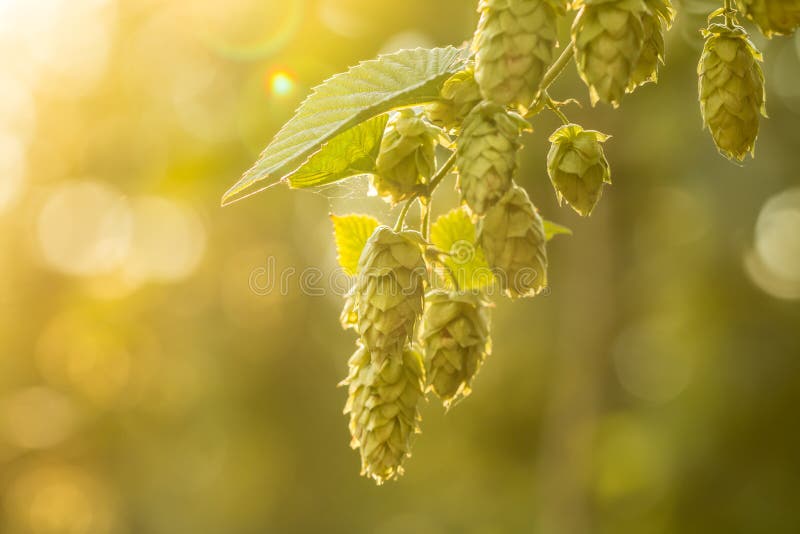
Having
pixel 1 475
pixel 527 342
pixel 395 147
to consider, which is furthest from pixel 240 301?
pixel 395 147

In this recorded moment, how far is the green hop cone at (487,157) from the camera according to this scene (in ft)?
3.64

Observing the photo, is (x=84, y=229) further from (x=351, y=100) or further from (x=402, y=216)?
(x=351, y=100)

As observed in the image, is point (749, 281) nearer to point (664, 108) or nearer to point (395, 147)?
point (664, 108)

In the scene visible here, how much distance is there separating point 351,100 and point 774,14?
60cm

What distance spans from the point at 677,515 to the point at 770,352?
1.77 metres

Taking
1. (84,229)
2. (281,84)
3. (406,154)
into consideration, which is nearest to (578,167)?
(406,154)

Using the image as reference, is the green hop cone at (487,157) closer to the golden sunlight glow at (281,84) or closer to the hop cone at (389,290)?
the hop cone at (389,290)

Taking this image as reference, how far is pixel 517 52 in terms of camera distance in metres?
1.05

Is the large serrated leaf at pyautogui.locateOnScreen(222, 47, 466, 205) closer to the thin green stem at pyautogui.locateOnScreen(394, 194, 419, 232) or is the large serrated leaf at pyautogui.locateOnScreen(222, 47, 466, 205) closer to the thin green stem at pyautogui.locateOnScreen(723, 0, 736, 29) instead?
the thin green stem at pyautogui.locateOnScreen(394, 194, 419, 232)

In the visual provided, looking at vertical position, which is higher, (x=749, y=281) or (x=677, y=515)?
(x=749, y=281)

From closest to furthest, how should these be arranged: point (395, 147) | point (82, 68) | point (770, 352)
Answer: point (395, 147)
point (770, 352)
point (82, 68)

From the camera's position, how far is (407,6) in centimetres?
559

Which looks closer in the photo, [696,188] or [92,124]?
[696,188]

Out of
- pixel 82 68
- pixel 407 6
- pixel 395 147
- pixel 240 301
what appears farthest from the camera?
pixel 240 301
